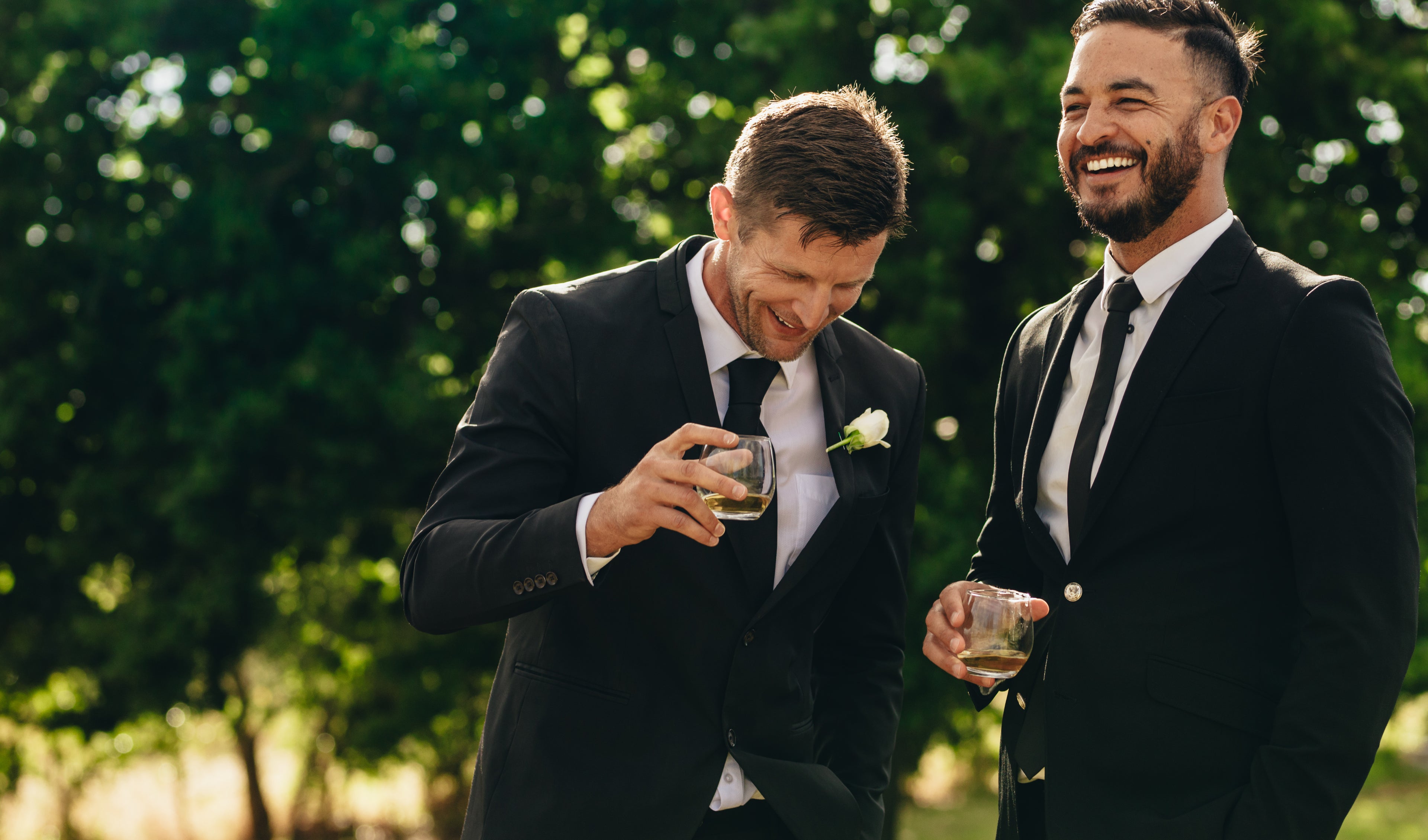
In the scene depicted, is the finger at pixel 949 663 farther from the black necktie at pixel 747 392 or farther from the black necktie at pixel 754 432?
the black necktie at pixel 747 392

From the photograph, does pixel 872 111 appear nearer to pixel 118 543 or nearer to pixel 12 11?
pixel 118 543

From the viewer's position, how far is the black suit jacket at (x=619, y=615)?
8.92ft

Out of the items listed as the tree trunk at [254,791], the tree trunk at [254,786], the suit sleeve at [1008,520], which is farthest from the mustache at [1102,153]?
the tree trunk at [254,791]

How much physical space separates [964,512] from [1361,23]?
5037 mm

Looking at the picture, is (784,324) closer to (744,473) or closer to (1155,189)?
(744,473)

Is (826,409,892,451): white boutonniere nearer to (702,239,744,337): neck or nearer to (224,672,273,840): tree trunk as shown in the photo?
(702,239,744,337): neck

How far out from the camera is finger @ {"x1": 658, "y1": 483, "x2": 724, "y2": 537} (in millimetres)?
2324

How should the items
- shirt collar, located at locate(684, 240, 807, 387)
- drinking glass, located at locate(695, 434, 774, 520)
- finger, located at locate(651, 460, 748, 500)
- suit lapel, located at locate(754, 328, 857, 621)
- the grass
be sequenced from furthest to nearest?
1. the grass
2. shirt collar, located at locate(684, 240, 807, 387)
3. suit lapel, located at locate(754, 328, 857, 621)
4. drinking glass, located at locate(695, 434, 774, 520)
5. finger, located at locate(651, 460, 748, 500)

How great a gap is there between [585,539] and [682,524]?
0.25 m

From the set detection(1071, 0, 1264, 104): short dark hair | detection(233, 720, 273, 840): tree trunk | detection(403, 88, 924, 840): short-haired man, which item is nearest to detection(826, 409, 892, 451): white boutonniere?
detection(403, 88, 924, 840): short-haired man

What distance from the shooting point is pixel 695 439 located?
7.64 ft

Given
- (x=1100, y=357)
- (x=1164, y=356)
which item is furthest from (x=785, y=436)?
(x=1164, y=356)

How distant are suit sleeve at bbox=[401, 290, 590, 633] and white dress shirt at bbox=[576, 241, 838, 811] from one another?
0.41m

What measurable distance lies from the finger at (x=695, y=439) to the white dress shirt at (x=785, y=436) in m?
0.58
